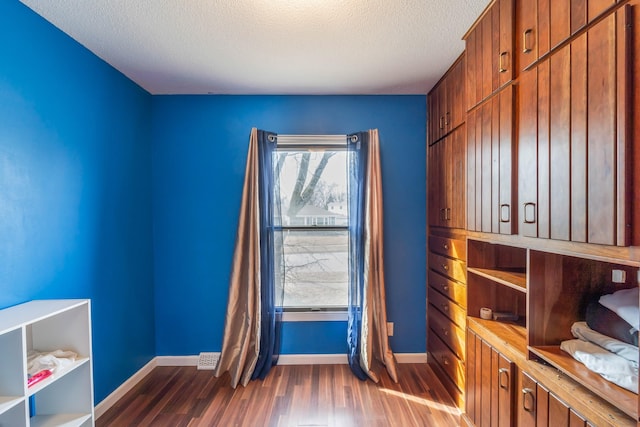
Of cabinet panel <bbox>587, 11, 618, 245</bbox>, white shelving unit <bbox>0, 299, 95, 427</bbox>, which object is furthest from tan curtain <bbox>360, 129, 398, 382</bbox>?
white shelving unit <bbox>0, 299, 95, 427</bbox>

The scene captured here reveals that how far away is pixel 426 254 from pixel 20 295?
2.93 m

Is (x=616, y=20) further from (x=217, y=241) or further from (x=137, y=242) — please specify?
(x=137, y=242)

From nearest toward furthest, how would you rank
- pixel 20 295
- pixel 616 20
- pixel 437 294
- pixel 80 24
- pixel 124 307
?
pixel 616 20, pixel 20 295, pixel 80 24, pixel 124 307, pixel 437 294

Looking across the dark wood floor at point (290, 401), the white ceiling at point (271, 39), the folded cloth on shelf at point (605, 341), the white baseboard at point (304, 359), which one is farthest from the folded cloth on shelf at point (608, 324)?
the white baseboard at point (304, 359)

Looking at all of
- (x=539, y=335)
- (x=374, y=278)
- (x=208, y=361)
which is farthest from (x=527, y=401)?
(x=208, y=361)

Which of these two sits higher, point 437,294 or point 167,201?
point 167,201

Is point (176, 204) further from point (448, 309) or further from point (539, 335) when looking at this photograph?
point (539, 335)

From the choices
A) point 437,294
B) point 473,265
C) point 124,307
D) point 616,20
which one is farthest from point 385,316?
point 616,20

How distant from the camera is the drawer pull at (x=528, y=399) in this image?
136cm

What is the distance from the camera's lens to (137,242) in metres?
2.75

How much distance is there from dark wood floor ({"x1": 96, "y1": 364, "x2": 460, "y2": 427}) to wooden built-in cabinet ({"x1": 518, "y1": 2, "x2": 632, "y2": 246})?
1673mm

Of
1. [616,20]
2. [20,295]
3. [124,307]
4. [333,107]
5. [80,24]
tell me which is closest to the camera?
[616,20]

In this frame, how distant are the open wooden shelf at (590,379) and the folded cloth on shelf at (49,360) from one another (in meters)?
2.26

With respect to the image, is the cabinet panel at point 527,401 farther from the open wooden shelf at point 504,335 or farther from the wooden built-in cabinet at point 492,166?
the wooden built-in cabinet at point 492,166
